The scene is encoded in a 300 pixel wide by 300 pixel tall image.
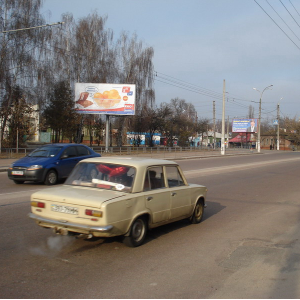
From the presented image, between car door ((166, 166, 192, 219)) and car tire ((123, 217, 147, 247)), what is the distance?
2.84 feet

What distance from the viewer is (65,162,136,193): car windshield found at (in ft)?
18.4

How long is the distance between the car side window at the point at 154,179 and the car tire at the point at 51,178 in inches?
282

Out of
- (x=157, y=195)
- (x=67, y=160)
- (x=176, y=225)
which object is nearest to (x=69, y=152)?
(x=67, y=160)

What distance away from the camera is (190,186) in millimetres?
7066

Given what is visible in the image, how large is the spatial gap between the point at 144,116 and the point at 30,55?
22.7 meters

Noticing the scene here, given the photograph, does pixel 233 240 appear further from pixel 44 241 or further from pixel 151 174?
pixel 44 241

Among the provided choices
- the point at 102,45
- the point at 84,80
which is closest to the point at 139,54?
the point at 102,45

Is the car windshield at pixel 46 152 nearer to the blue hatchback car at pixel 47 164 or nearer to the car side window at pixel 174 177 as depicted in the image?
the blue hatchback car at pixel 47 164

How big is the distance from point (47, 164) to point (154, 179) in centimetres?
736

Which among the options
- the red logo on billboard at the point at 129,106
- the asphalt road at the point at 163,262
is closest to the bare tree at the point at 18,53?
the red logo on billboard at the point at 129,106

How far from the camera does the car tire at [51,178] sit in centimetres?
1236

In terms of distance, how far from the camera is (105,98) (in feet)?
125

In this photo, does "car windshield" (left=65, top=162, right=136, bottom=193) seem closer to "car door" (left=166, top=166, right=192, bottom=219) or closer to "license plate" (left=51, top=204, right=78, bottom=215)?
"license plate" (left=51, top=204, right=78, bottom=215)

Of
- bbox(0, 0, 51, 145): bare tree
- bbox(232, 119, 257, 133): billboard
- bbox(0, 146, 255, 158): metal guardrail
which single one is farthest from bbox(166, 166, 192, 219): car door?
bbox(232, 119, 257, 133): billboard
